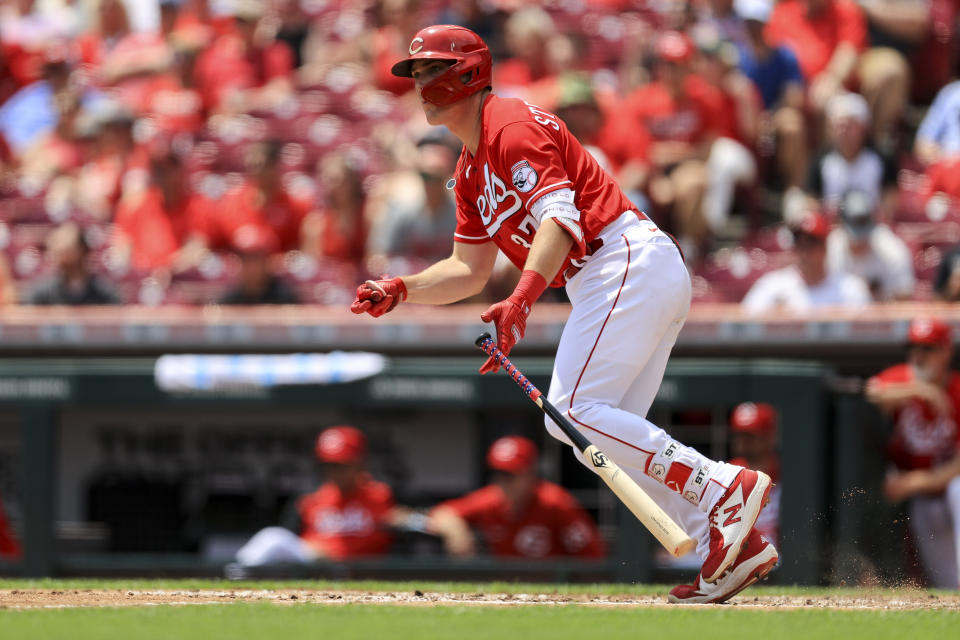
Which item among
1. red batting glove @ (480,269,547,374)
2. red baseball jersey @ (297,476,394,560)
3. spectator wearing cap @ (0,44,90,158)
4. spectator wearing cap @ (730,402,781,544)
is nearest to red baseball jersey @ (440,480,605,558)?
red baseball jersey @ (297,476,394,560)

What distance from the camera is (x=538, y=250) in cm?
440

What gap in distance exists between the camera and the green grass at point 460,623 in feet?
12.2

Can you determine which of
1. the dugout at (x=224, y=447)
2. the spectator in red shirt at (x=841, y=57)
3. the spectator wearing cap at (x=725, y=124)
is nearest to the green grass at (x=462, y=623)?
the dugout at (x=224, y=447)

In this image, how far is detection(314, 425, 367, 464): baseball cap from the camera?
750cm

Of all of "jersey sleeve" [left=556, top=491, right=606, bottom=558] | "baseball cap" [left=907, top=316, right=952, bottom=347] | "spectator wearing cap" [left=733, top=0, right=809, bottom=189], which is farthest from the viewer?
"spectator wearing cap" [left=733, top=0, right=809, bottom=189]

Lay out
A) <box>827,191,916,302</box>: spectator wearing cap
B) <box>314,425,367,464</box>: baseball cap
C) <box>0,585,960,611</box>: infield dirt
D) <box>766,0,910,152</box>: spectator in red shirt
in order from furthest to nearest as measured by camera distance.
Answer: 1. <box>766,0,910,152</box>: spectator in red shirt
2. <box>827,191,916,302</box>: spectator wearing cap
3. <box>314,425,367,464</box>: baseball cap
4. <box>0,585,960,611</box>: infield dirt

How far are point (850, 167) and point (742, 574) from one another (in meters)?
4.41

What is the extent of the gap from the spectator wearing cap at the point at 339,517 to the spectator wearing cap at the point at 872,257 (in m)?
2.66

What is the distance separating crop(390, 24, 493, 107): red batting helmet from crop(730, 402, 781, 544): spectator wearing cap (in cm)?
292

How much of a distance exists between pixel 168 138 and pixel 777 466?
5336 mm

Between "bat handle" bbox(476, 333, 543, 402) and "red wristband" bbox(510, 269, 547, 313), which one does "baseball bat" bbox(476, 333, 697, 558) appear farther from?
"red wristband" bbox(510, 269, 547, 313)

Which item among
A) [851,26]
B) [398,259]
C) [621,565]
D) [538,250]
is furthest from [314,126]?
[538,250]

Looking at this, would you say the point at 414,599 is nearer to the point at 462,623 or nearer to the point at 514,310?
the point at 462,623

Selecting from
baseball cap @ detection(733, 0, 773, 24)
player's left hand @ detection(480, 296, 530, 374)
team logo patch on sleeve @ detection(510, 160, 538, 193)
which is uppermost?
baseball cap @ detection(733, 0, 773, 24)
